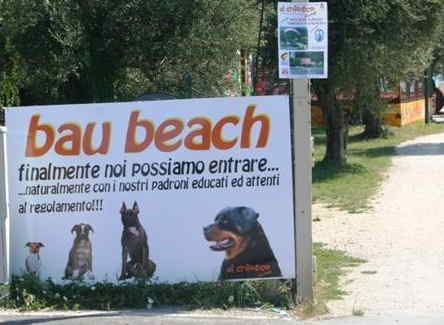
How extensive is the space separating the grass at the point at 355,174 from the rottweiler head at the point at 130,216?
5.82 m

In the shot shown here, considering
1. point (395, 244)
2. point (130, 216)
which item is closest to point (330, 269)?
point (395, 244)

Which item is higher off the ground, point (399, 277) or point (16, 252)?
point (16, 252)

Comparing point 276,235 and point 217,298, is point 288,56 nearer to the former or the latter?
point 276,235

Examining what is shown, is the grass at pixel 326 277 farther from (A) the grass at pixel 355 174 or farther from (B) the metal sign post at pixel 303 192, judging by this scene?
(A) the grass at pixel 355 174

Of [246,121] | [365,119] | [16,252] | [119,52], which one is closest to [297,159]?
A: [246,121]

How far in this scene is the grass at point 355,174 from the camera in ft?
42.4

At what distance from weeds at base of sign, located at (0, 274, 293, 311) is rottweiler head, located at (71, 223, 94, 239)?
401 millimetres

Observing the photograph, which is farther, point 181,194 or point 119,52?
point 119,52

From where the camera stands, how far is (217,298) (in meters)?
6.44

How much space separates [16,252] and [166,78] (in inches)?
258

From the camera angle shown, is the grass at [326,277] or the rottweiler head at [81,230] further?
the rottweiler head at [81,230]

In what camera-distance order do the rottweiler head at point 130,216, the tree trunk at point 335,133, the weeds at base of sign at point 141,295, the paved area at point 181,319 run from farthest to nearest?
1. the tree trunk at point 335,133
2. the rottweiler head at point 130,216
3. the weeds at base of sign at point 141,295
4. the paved area at point 181,319

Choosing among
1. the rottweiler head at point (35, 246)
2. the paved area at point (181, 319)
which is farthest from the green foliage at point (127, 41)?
the paved area at point (181, 319)

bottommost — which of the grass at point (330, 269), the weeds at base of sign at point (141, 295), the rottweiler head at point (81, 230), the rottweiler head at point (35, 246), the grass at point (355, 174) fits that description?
the grass at point (330, 269)
